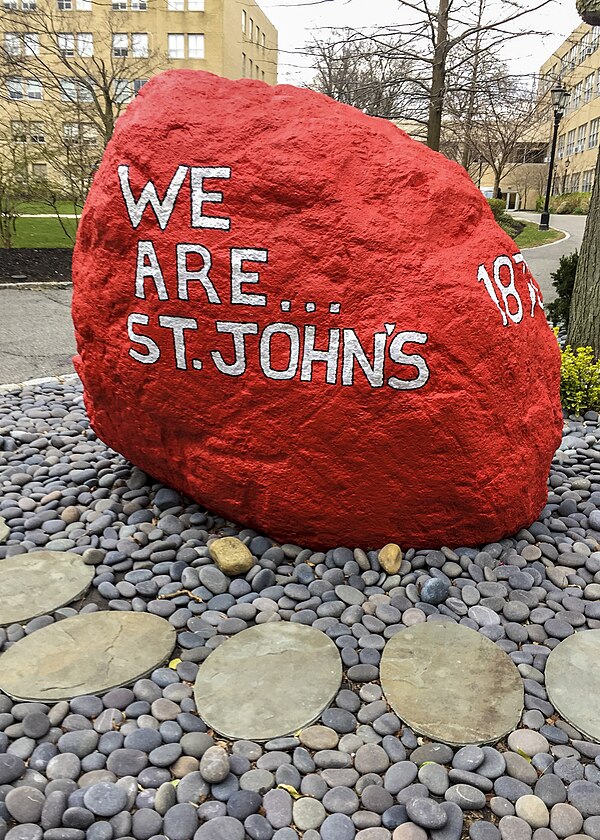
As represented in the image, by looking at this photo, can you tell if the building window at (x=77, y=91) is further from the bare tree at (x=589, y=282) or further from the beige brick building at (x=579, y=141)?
the beige brick building at (x=579, y=141)

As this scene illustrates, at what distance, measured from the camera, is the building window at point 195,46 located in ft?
108

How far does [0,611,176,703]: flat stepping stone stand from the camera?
7.17 feet

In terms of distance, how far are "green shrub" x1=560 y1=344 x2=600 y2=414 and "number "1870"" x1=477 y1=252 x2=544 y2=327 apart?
211 centimetres

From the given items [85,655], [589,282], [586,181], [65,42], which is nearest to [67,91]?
[65,42]

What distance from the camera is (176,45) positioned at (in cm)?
3284

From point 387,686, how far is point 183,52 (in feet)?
120

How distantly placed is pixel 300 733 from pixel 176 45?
1445 inches

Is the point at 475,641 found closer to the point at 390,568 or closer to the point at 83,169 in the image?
the point at 390,568

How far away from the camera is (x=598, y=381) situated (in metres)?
4.91

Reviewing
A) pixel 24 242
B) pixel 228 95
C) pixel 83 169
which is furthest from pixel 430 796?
pixel 24 242

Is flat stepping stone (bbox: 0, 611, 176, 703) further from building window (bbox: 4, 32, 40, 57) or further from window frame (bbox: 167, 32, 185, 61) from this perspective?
window frame (bbox: 167, 32, 185, 61)

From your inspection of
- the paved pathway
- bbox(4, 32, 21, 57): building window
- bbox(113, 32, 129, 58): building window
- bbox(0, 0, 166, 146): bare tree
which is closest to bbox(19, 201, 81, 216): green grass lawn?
bbox(0, 0, 166, 146): bare tree

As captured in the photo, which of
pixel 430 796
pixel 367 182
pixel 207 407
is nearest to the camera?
pixel 430 796

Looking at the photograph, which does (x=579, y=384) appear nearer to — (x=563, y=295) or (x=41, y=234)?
(x=563, y=295)
